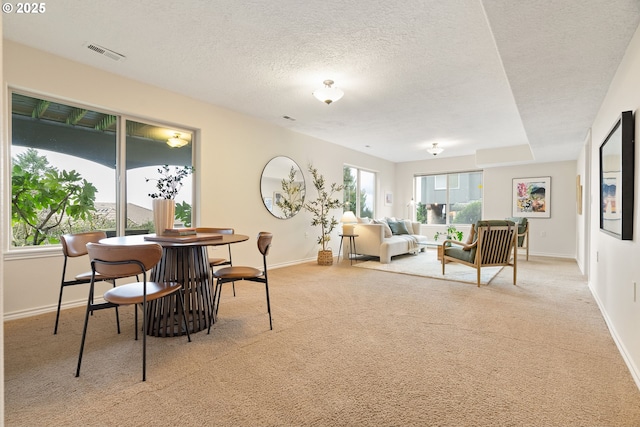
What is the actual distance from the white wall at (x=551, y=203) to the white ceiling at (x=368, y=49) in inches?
114

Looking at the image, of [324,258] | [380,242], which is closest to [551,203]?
[380,242]

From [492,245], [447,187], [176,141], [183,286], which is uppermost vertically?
[176,141]

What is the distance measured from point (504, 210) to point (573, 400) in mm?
6901

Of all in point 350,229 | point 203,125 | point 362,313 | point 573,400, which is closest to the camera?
point 573,400

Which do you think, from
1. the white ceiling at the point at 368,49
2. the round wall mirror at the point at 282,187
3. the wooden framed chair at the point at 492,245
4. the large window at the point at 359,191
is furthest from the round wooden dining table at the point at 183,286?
the large window at the point at 359,191

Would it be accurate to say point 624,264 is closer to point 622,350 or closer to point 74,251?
point 622,350

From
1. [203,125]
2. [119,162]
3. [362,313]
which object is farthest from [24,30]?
[362,313]

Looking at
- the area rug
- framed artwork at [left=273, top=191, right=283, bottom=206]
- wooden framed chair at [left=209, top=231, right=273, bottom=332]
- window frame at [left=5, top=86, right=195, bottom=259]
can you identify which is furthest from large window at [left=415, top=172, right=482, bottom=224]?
wooden framed chair at [left=209, top=231, right=273, bottom=332]

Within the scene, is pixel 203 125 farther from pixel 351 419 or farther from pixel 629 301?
pixel 629 301

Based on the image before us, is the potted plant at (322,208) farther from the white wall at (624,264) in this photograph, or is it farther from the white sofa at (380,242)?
the white wall at (624,264)

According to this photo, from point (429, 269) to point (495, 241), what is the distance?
1.32 metres

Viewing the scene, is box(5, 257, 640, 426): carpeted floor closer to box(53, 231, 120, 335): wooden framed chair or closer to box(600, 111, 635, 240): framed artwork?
box(53, 231, 120, 335): wooden framed chair

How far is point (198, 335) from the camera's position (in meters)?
2.74

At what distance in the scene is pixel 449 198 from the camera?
356 inches
